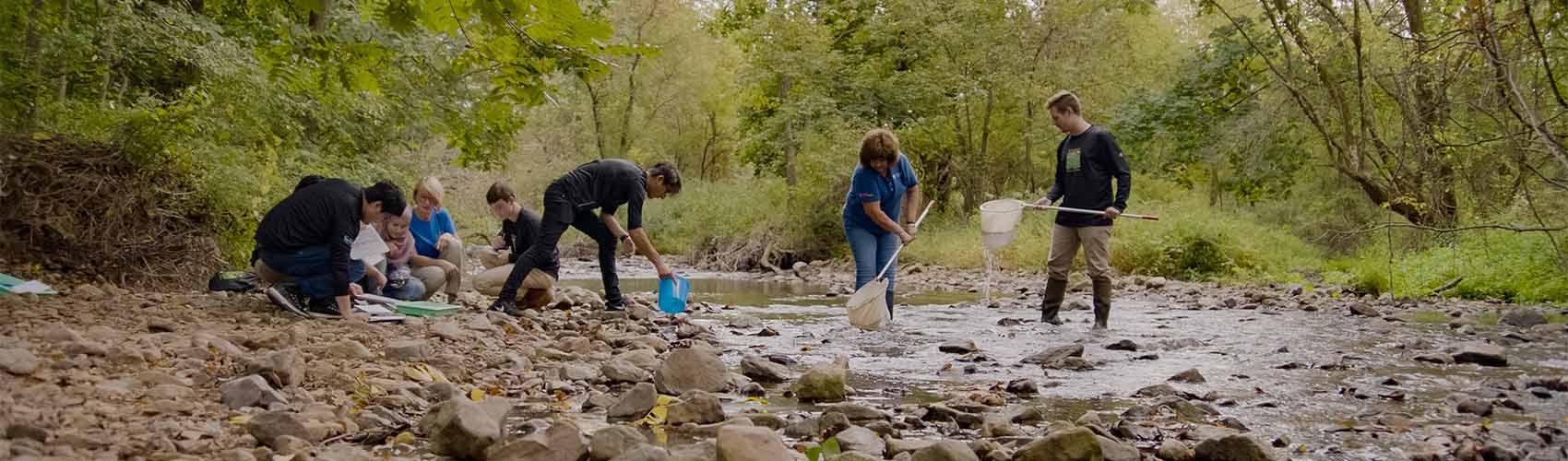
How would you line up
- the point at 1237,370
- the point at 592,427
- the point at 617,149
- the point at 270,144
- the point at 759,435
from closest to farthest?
the point at 759,435 < the point at 592,427 < the point at 1237,370 < the point at 270,144 < the point at 617,149

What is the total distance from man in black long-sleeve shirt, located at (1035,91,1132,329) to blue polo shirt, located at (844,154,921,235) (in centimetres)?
99

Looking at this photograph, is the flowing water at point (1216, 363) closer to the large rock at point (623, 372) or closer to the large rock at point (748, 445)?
the large rock at point (623, 372)

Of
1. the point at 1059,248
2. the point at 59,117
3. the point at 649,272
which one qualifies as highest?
the point at 59,117

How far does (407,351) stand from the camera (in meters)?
5.30

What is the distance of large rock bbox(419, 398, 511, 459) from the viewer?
3.46m

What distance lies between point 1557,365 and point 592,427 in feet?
16.9

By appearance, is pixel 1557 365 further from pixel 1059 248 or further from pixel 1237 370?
pixel 1059 248

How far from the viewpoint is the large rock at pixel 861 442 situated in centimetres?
358

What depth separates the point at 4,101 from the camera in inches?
307

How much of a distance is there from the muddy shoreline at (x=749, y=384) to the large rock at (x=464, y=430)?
1 cm

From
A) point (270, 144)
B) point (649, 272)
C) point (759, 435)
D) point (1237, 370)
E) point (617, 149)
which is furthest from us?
point (617, 149)

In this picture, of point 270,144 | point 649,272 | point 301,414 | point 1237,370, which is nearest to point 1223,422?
point 1237,370

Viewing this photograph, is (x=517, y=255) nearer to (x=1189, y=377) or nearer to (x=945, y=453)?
(x=1189, y=377)

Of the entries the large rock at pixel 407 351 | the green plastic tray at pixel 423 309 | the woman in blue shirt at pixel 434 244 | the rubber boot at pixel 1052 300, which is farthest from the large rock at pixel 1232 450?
the woman in blue shirt at pixel 434 244
